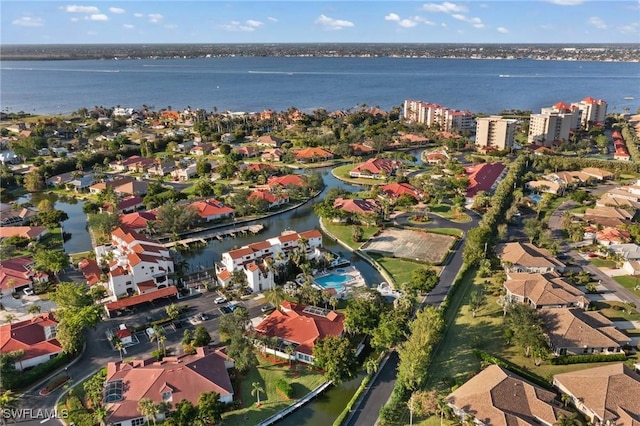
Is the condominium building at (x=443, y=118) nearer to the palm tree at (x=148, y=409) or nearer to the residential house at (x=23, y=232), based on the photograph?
the residential house at (x=23, y=232)

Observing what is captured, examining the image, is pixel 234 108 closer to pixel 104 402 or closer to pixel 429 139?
pixel 429 139

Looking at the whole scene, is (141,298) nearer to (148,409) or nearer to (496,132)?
(148,409)

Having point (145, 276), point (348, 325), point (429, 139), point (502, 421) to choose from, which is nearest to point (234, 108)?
point (429, 139)

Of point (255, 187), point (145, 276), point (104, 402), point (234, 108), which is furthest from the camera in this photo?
point (234, 108)

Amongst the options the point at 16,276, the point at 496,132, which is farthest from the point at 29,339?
the point at 496,132

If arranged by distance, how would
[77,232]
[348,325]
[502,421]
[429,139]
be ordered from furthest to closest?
[429,139], [77,232], [348,325], [502,421]

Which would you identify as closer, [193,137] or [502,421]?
[502,421]

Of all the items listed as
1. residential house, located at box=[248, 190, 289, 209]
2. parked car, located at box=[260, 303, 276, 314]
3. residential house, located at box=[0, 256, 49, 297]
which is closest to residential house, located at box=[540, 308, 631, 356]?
parked car, located at box=[260, 303, 276, 314]
